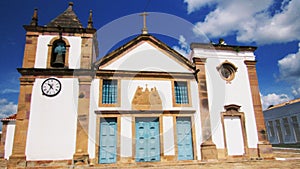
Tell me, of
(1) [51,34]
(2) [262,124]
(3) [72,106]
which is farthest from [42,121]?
(2) [262,124]

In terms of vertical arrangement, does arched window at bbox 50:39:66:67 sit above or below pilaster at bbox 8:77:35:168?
above

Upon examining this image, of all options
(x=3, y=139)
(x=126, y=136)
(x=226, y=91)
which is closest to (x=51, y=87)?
(x=126, y=136)

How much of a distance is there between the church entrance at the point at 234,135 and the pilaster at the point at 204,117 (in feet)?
3.42

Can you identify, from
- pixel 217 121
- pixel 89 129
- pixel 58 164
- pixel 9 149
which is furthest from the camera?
pixel 9 149

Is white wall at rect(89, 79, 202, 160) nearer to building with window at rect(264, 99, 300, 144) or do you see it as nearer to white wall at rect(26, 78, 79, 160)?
white wall at rect(26, 78, 79, 160)

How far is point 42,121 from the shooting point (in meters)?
10.8

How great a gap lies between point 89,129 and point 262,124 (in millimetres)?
9889

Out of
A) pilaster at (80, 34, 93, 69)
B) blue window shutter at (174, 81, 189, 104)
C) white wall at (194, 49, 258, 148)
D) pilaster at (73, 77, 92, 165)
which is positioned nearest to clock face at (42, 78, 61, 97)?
pilaster at (73, 77, 92, 165)

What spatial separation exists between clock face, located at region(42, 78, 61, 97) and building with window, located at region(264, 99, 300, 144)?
25288 mm

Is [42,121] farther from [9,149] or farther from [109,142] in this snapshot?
[9,149]

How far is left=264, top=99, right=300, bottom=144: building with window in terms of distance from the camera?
24717 mm

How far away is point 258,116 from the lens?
12.7m

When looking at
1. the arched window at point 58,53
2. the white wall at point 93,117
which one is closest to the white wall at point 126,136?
the white wall at point 93,117

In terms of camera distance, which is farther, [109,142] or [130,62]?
[130,62]
